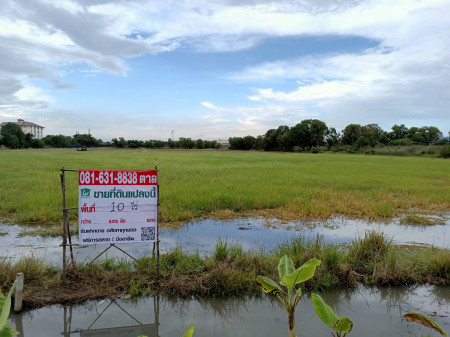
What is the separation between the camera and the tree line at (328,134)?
7000 centimetres

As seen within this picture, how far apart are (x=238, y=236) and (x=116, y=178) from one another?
3067 millimetres

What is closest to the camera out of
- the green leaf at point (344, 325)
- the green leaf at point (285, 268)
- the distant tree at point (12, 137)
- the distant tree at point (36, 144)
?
the green leaf at point (344, 325)

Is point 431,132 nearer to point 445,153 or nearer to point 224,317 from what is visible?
point 445,153

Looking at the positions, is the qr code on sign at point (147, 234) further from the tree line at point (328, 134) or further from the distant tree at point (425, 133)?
the distant tree at point (425, 133)

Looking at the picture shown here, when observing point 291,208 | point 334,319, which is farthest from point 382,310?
point 291,208

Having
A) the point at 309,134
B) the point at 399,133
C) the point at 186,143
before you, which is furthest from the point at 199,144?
the point at 399,133

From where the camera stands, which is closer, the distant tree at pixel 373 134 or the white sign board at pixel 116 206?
the white sign board at pixel 116 206

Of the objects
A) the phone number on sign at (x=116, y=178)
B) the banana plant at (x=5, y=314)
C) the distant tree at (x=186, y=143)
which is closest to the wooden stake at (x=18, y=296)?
the phone number on sign at (x=116, y=178)

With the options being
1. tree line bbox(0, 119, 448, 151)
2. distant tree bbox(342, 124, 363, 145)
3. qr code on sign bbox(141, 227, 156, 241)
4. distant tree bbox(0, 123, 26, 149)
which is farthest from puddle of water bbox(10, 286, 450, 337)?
distant tree bbox(0, 123, 26, 149)

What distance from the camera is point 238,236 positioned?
20.0 feet

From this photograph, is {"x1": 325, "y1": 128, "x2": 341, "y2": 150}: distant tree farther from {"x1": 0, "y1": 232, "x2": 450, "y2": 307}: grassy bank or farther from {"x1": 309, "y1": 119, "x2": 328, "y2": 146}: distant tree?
{"x1": 0, "y1": 232, "x2": 450, "y2": 307}: grassy bank

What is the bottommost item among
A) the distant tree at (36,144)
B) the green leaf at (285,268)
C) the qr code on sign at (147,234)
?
the qr code on sign at (147,234)

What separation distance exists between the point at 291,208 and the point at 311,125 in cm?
6510

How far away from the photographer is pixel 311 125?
70250 mm
